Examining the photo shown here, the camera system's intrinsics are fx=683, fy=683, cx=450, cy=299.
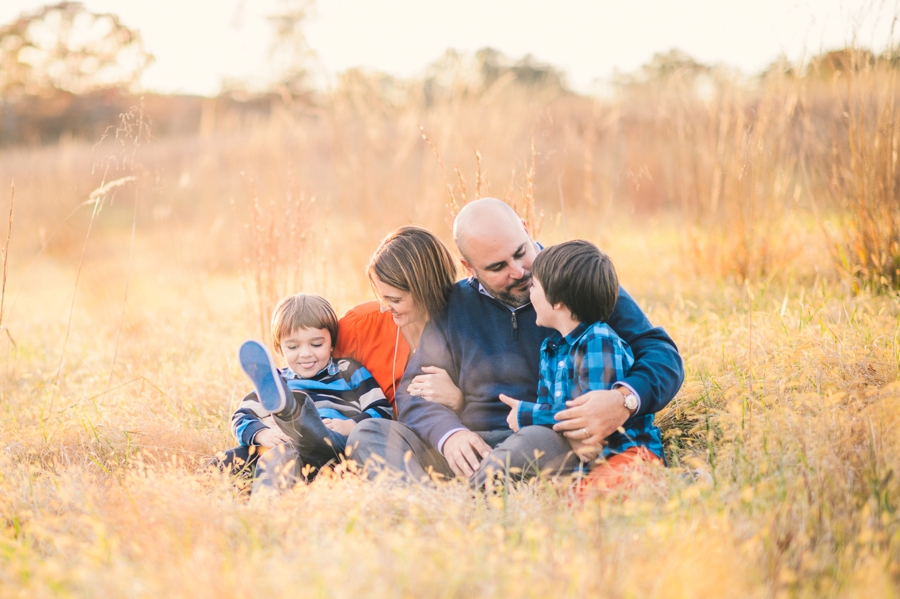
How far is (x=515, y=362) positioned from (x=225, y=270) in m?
5.25

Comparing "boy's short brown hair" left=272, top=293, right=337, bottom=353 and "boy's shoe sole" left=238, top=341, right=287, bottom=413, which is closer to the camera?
"boy's shoe sole" left=238, top=341, right=287, bottom=413

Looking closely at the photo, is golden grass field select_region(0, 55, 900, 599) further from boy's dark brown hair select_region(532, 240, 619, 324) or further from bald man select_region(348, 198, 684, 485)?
boy's dark brown hair select_region(532, 240, 619, 324)

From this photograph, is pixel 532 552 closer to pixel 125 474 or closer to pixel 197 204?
pixel 125 474

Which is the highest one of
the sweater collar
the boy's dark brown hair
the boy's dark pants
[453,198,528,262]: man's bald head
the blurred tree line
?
the blurred tree line

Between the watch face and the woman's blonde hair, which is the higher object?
the woman's blonde hair

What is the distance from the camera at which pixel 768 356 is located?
2.54 meters

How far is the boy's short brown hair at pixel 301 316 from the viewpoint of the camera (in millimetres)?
2369

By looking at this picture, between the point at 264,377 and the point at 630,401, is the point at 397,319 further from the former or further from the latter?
the point at 630,401

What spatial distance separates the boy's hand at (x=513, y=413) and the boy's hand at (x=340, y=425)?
20.4 inches

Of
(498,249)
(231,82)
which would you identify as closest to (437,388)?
(498,249)

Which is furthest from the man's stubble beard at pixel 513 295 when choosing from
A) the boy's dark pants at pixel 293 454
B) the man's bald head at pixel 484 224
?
the boy's dark pants at pixel 293 454

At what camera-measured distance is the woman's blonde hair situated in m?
2.26

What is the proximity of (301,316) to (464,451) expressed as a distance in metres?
0.75

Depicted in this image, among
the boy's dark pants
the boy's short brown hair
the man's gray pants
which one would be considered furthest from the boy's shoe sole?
the boy's short brown hair
